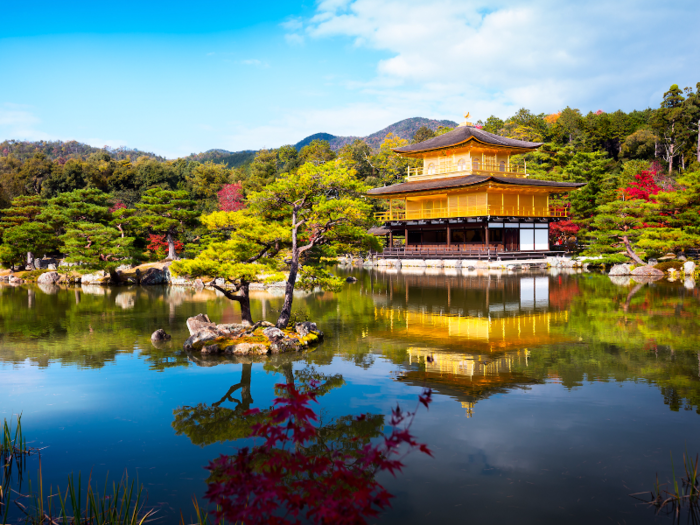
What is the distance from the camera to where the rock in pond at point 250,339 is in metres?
11.6

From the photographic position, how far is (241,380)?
9586 millimetres

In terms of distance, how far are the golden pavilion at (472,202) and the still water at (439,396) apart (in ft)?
66.3

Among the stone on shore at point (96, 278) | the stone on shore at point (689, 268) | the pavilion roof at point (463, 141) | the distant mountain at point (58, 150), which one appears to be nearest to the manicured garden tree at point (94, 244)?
the stone on shore at point (96, 278)

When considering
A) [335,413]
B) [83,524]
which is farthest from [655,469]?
[83,524]

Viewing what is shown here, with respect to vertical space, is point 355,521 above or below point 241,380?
above

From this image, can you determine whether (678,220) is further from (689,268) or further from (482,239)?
(482,239)

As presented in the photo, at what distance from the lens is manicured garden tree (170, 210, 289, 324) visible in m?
12.2

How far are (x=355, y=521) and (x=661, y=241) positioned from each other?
3031 cm

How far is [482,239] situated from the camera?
126 feet

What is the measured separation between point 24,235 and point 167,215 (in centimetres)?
865

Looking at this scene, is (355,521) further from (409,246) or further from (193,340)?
(409,246)

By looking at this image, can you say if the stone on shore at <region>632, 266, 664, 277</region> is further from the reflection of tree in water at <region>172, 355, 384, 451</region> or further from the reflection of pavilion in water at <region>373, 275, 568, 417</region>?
the reflection of tree in water at <region>172, 355, 384, 451</region>

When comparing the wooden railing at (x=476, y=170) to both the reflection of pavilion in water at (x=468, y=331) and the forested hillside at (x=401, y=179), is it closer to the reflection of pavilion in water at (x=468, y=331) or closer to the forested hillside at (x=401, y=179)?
the forested hillside at (x=401, y=179)

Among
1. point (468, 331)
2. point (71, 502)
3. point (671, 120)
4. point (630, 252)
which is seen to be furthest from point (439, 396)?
point (671, 120)
